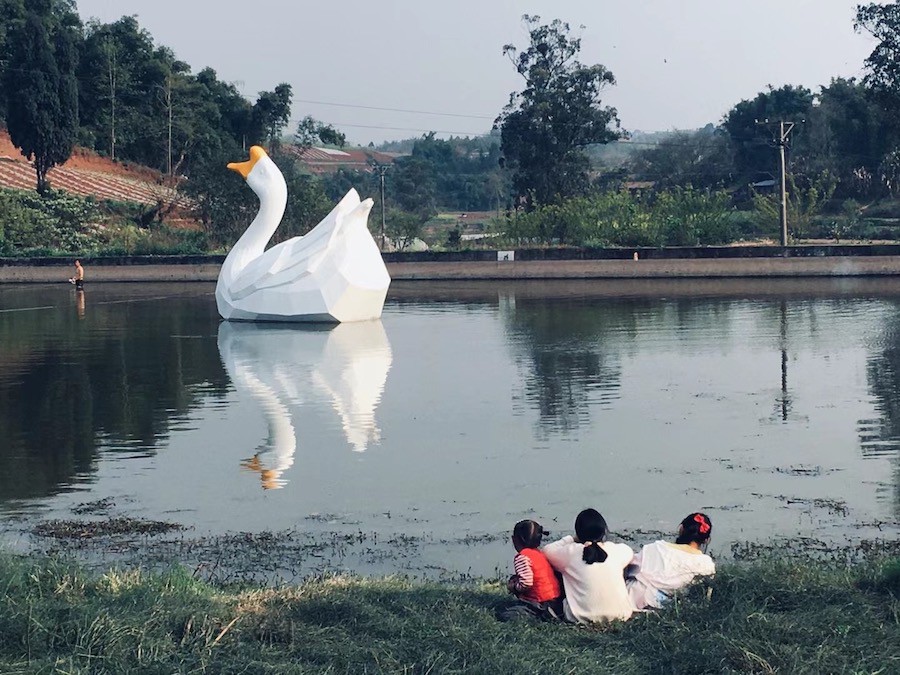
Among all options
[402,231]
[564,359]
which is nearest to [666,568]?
[564,359]

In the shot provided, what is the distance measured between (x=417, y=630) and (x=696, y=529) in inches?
65.2

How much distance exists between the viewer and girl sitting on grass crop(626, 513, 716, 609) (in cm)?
681

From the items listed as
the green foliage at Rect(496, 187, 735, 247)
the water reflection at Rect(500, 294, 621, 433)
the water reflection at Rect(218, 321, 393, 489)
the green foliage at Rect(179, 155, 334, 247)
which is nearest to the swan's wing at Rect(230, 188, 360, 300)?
the water reflection at Rect(218, 321, 393, 489)

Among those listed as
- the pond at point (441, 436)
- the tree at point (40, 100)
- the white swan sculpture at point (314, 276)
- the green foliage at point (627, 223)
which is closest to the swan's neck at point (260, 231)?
the white swan sculpture at point (314, 276)

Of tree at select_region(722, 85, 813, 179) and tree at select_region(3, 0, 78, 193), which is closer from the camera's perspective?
tree at select_region(3, 0, 78, 193)

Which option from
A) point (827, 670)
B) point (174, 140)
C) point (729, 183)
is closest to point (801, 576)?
point (827, 670)

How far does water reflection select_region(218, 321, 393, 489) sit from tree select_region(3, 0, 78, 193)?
111 ft

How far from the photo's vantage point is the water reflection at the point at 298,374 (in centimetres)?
1348

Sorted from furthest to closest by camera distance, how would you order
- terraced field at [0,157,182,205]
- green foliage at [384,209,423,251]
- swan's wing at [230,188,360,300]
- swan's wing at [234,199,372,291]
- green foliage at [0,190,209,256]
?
terraced field at [0,157,182,205] < green foliage at [384,209,423,251] < green foliage at [0,190,209,256] < swan's wing at [230,188,360,300] < swan's wing at [234,199,372,291]

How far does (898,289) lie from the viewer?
32.8 m

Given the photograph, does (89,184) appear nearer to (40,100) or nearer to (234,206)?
(40,100)

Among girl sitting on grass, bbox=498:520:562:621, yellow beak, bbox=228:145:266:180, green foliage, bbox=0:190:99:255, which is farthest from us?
green foliage, bbox=0:190:99:255

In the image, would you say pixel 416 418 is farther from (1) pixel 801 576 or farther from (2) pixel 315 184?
(2) pixel 315 184

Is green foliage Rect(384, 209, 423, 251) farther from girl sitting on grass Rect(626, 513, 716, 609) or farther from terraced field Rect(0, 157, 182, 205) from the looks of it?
girl sitting on grass Rect(626, 513, 716, 609)
